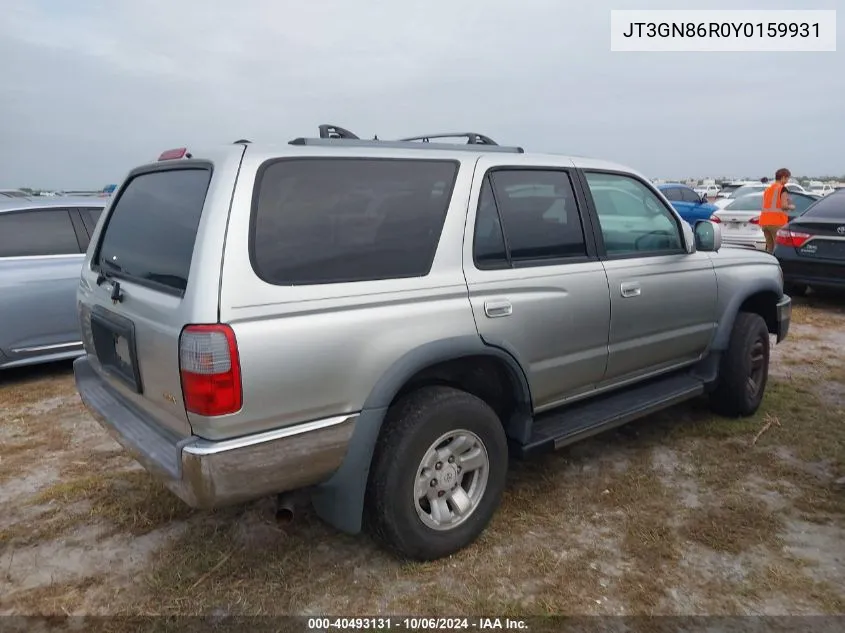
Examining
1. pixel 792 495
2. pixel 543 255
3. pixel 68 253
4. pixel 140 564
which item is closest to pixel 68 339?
pixel 68 253

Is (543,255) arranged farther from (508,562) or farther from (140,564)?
(140,564)

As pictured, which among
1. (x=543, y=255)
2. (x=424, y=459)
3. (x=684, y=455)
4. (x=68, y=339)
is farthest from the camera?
(x=68, y=339)

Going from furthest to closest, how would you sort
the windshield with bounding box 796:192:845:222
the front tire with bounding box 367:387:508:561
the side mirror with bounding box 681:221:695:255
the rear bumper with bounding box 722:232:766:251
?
the rear bumper with bounding box 722:232:766:251 < the windshield with bounding box 796:192:845:222 < the side mirror with bounding box 681:221:695:255 < the front tire with bounding box 367:387:508:561

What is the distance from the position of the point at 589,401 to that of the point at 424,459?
1.33 meters

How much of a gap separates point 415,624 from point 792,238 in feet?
25.0

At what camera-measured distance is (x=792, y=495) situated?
11.1 feet

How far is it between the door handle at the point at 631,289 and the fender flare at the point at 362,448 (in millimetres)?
1304

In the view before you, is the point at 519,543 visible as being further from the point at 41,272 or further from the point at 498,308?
the point at 41,272

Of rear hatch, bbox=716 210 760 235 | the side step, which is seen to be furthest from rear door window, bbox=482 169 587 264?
rear hatch, bbox=716 210 760 235

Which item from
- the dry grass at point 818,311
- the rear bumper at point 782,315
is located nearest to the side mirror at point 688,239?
the rear bumper at point 782,315

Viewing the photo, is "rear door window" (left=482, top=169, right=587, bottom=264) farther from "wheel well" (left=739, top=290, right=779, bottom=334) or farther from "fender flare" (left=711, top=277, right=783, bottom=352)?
"wheel well" (left=739, top=290, right=779, bottom=334)

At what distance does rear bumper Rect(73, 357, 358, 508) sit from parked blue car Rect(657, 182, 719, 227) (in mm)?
13099

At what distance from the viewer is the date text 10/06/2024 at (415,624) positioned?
95.3 inches

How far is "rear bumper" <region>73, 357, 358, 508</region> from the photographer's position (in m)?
2.20
